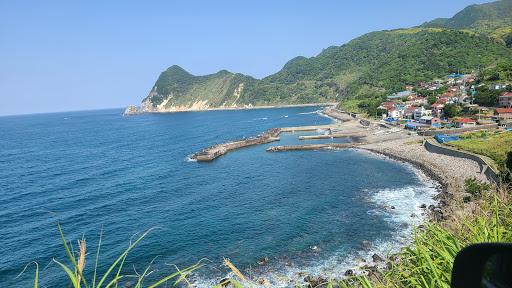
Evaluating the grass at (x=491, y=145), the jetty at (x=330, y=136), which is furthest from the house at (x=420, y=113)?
the grass at (x=491, y=145)

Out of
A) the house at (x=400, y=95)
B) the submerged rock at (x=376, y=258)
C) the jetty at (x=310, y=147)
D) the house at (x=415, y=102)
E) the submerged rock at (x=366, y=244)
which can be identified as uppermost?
the house at (x=400, y=95)

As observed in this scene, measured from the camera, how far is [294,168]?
4216 cm

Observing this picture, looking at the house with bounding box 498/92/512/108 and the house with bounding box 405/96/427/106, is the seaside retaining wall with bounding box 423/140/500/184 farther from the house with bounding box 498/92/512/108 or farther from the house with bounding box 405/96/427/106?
the house with bounding box 405/96/427/106

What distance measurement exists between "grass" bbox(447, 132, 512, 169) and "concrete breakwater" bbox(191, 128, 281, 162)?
3119cm

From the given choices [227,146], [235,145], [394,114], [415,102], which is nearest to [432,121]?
[394,114]

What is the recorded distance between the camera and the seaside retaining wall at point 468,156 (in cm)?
2715

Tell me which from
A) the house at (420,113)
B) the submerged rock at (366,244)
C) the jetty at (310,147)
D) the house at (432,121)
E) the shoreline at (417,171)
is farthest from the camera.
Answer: the house at (420,113)

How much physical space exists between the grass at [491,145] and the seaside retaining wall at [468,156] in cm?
87

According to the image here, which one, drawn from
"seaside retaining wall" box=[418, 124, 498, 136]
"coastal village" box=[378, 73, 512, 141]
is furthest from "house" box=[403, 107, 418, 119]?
"seaside retaining wall" box=[418, 124, 498, 136]

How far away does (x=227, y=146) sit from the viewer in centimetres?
5978

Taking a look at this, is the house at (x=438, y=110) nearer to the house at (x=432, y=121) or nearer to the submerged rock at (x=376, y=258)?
the house at (x=432, y=121)

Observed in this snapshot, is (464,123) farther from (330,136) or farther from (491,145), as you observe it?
(330,136)

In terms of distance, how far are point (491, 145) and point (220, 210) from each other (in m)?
28.3

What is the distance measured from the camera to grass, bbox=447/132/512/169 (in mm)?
31447
